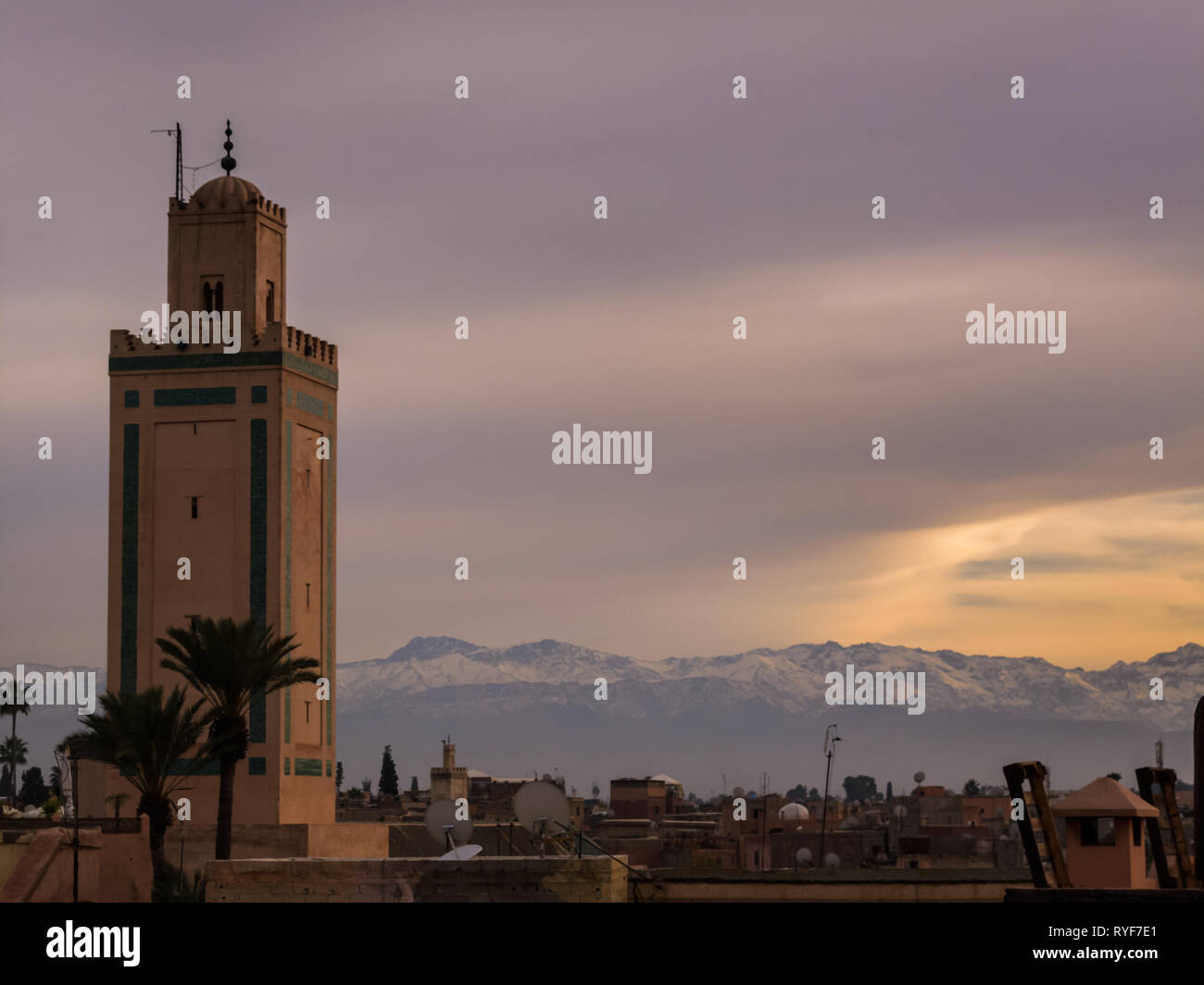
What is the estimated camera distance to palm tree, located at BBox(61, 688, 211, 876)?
4866 centimetres

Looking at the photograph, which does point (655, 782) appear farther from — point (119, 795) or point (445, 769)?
point (119, 795)

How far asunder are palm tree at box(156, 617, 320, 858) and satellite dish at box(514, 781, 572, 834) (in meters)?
22.1

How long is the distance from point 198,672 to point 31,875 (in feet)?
29.8

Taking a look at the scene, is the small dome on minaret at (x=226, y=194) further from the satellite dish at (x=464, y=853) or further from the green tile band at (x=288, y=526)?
the satellite dish at (x=464, y=853)

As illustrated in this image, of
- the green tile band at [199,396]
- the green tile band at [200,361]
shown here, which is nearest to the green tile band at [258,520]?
the green tile band at [199,396]

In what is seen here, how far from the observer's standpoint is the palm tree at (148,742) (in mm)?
48656

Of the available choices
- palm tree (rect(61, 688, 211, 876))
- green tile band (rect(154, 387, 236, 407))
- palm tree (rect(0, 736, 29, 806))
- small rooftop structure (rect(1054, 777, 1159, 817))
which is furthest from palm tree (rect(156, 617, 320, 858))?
palm tree (rect(0, 736, 29, 806))

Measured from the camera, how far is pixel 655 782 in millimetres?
153125

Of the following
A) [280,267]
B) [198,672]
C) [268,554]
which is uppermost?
[280,267]

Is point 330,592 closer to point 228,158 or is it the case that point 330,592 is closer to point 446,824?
point 228,158

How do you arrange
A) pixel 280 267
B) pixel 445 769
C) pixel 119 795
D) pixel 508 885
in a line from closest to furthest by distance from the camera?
pixel 508 885
pixel 119 795
pixel 280 267
pixel 445 769

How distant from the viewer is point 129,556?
55938 mm

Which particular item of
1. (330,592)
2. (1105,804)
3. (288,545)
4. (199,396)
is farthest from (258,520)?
(1105,804)
